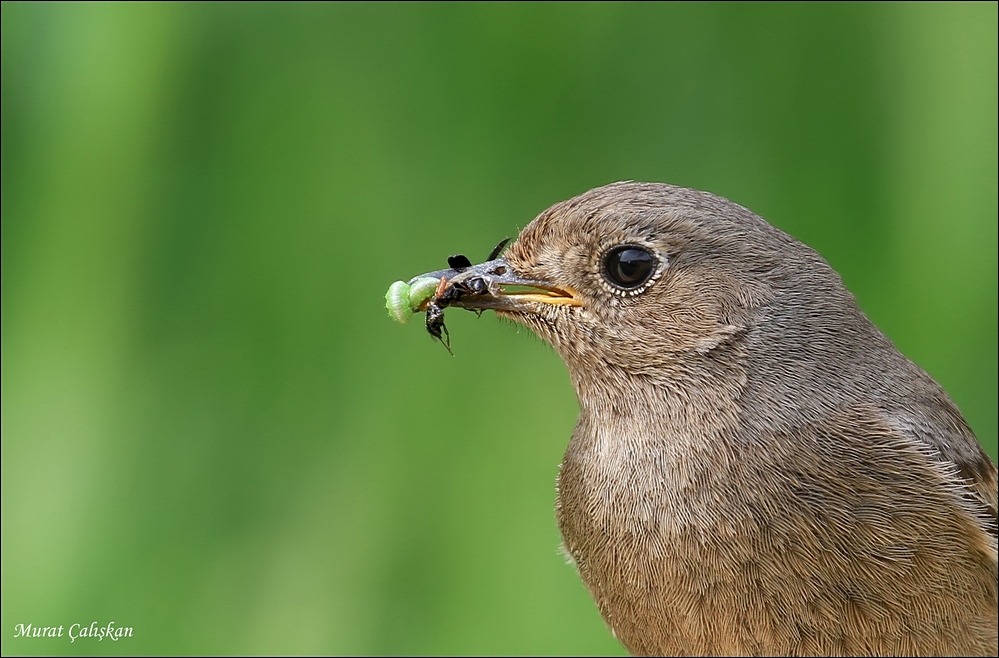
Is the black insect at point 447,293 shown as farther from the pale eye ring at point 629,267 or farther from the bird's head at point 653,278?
the pale eye ring at point 629,267

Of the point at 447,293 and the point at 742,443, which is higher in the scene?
the point at 447,293

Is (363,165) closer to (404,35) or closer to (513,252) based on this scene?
(404,35)

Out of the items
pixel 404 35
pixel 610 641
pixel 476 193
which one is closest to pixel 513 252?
pixel 476 193

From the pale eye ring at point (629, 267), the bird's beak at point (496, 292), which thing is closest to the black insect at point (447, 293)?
the bird's beak at point (496, 292)

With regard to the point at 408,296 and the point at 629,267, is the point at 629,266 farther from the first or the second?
the point at 408,296

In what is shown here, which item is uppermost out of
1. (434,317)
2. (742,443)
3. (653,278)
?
(653,278)

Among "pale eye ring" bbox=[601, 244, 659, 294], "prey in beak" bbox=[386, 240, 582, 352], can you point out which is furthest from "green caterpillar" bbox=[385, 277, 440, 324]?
"pale eye ring" bbox=[601, 244, 659, 294]

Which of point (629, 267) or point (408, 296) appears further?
point (408, 296)

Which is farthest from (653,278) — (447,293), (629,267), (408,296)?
(408,296)
